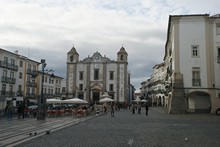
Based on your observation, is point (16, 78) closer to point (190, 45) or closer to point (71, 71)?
point (71, 71)

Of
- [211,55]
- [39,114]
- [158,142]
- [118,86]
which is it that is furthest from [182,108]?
[118,86]

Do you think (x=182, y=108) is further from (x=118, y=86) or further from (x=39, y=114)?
(x=118, y=86)

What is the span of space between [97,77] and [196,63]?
42.7 meters

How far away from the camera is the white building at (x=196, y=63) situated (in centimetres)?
3484

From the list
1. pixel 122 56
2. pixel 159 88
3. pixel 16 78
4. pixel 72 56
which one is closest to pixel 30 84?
pixel 16 78

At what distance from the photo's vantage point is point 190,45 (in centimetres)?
3581

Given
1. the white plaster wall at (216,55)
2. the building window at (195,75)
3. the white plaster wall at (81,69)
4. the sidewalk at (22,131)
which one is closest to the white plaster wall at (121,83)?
the white plaster wall at (81,69)

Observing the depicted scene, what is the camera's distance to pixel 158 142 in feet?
36.0

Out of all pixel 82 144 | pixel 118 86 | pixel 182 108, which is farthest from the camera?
pixel 118 86

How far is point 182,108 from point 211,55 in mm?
7706

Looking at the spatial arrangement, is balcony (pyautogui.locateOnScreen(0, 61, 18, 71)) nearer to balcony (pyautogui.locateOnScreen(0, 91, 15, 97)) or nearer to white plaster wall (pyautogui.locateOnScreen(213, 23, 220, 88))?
balcony (pyautogui.locateOnScreen(0, 91, 15, 97))

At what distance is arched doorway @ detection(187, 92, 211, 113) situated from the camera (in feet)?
117

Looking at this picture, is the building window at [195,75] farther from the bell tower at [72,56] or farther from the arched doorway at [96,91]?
the bell tower at [72,56]

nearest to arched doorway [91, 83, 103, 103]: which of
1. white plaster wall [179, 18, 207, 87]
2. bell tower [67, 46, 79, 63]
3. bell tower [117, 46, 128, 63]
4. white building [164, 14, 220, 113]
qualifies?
bell tower [117, 46, 128, 63]
